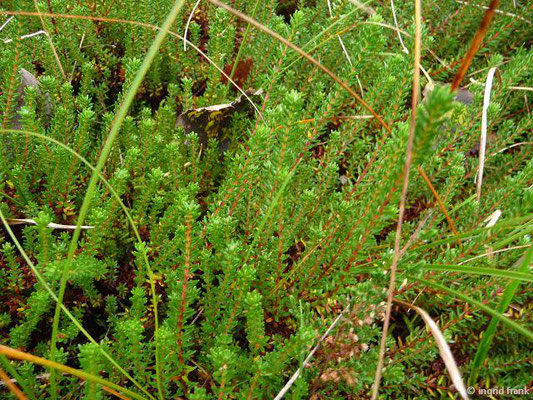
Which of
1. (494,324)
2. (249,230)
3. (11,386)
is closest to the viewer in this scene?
(11,386)

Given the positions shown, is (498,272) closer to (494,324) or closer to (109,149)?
(494,324)

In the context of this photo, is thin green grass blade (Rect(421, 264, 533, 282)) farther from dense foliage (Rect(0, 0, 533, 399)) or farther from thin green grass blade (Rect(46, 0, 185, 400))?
thin green grass blade (Rect(46, 0, 185, 400))

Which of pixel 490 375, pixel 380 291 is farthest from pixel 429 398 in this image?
pixel 380 291

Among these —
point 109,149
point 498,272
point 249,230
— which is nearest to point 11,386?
point 109,149

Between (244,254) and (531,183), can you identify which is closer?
(244,254)

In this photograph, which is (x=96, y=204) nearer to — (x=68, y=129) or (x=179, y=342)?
(x=68, y=129)

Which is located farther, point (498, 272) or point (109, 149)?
point (498, 272)
